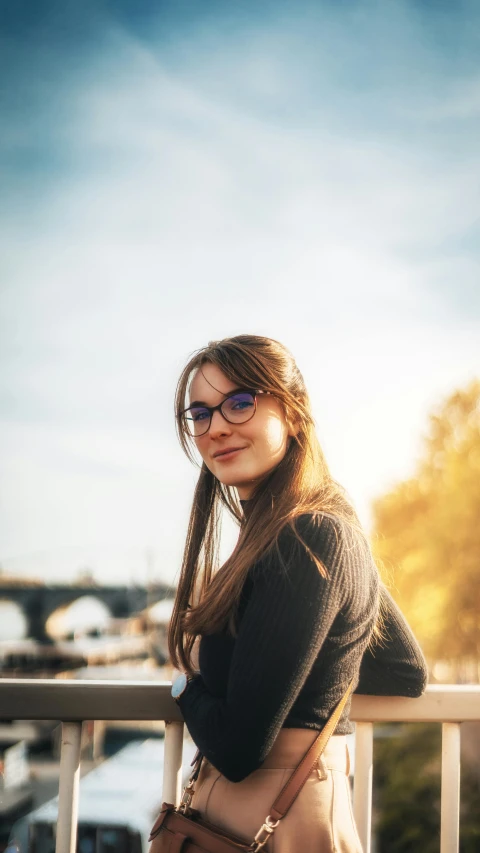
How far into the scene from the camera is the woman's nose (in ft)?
5.51

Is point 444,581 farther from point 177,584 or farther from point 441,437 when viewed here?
point 177,584

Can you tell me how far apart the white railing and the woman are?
9 centimetres

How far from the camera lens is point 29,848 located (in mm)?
1839

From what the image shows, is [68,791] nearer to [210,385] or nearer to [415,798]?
[210,385]

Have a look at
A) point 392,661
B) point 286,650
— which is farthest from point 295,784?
point 392,661

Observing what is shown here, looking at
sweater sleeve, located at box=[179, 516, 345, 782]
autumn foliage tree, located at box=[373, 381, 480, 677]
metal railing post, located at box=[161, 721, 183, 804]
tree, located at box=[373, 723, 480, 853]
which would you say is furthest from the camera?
autumn foliage tree, located at box=[373, 381, 480, 677]

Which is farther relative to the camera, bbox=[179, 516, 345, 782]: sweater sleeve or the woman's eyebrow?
the woman's eyebrow

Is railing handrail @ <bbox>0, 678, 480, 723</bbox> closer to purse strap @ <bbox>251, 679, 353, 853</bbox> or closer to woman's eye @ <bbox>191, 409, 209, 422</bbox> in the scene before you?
purse strap @ <bbox>251, 679, 353, 853</bbox>

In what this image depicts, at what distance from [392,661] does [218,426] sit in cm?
68

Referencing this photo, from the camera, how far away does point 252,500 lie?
66.3 inches

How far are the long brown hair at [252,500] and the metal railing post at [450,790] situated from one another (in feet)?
2.27

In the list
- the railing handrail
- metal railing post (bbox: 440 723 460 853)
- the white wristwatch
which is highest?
the white wristwatch

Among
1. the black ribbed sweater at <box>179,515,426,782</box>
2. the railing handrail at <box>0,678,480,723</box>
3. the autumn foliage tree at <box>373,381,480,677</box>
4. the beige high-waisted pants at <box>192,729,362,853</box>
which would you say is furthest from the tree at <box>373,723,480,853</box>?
the black ribbed sweater at <box>179,515,426,782</box>

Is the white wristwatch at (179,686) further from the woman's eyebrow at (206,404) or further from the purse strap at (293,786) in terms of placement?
the woman's eyebrow at (206,404)
